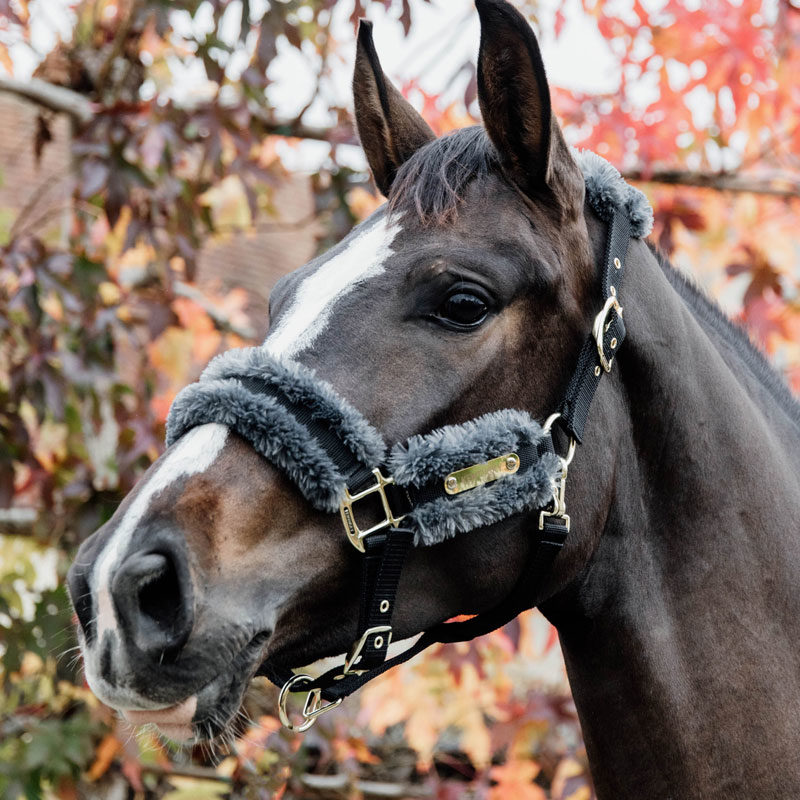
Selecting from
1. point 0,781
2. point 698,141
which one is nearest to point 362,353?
point 0,781

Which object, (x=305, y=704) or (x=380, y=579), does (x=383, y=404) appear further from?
(x=305, y=704)

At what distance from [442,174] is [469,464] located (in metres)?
0.65

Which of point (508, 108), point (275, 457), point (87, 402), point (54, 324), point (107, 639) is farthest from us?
point (87, 402)

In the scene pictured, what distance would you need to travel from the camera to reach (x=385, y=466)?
1783mm

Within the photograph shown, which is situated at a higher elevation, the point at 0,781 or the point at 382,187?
the point at 382,187

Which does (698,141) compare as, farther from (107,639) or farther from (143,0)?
(107,639)

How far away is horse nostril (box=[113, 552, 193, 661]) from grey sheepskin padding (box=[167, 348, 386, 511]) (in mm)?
287

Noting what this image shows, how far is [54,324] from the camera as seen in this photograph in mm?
3738

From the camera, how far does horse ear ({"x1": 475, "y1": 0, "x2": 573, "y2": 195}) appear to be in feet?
6.07

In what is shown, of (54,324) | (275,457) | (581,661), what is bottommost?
(581,661)

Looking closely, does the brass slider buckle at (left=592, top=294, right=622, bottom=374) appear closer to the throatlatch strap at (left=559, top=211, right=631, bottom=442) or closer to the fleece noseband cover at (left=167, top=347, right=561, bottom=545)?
the throatlatch strap at (left=559, top=211, right=631, bottom=442)

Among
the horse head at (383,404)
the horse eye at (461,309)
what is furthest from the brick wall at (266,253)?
the horse eye at (461,309)

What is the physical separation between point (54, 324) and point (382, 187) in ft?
6.29

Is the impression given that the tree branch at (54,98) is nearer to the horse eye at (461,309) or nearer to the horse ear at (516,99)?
the horse ear at (516,99)
